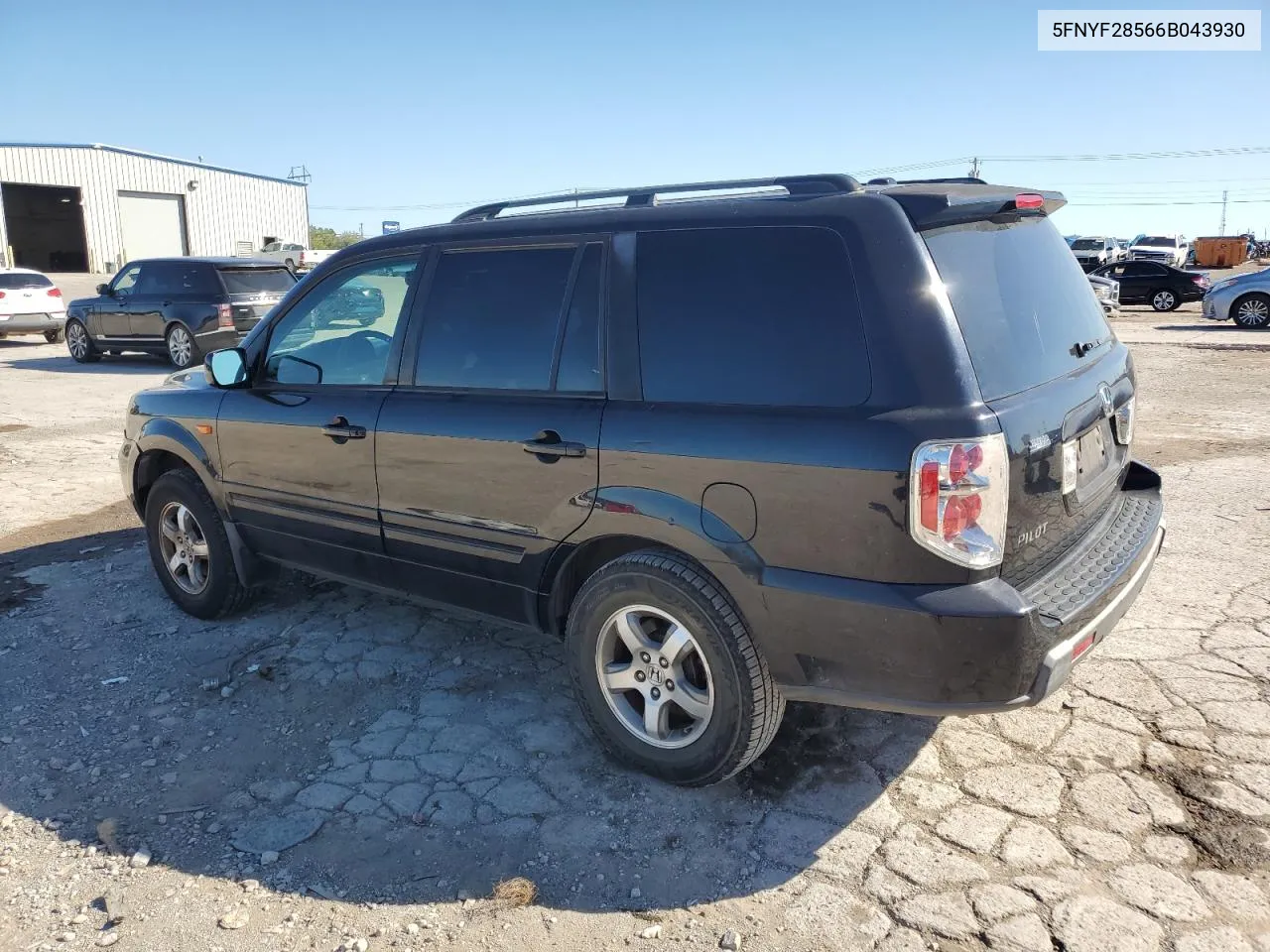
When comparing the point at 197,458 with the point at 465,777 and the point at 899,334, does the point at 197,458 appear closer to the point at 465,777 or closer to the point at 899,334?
the point at 465,777

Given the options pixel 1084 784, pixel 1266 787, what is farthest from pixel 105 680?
pixel 1266 787

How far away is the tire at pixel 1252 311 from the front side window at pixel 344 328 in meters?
20.6

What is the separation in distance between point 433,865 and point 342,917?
1.01ft

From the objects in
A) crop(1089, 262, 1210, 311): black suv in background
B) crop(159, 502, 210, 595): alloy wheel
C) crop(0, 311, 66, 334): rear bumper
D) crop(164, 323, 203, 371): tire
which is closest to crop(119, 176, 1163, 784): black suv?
crop(159, 502, 210, 595): alloy wheel

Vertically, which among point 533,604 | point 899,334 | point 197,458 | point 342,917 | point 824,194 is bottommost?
point 342,917

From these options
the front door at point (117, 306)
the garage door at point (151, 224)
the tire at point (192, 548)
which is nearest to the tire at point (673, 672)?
the tire at point (192, 548)

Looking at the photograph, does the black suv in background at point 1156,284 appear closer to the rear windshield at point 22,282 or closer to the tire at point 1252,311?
the tire at point 1252,311

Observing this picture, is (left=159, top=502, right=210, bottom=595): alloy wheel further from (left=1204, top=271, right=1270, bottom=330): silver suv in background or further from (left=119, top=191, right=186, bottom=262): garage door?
(left=119, top=191, right=186, bottom=262): garage door

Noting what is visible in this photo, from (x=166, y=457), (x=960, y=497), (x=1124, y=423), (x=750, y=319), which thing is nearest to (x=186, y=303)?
(x=166, y=457)

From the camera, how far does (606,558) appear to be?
133 inches

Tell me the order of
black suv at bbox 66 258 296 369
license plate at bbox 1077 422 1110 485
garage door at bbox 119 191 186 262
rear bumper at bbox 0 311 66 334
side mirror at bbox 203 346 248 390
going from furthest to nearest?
garage door at bbox 119 191 186 262 < rear bumper at bbox 0 311 66 334 < black suv at bbox 66 258 296 369 < side mirror at bbox 203 346 248 390 < license plate at bbox 1077 422 1110 485

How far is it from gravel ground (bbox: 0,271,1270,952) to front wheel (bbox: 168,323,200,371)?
1088 centimetres

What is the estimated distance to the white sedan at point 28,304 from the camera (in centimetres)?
1911

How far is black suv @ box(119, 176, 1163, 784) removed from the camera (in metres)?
2.64
